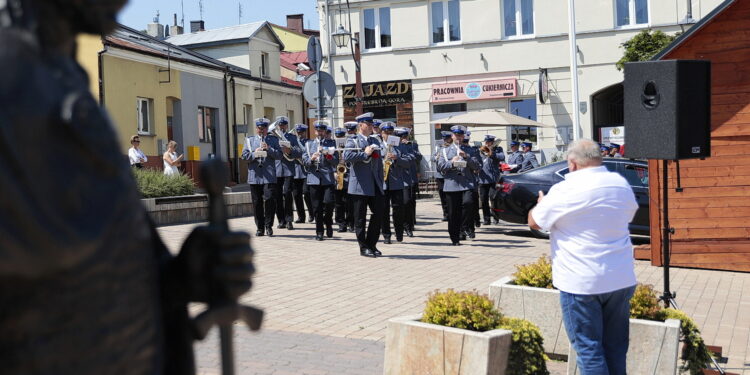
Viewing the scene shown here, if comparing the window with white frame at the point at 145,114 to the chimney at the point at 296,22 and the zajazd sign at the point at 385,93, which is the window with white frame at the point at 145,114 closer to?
the zajazd sign at the point at 385,93

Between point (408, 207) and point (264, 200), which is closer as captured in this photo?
point (264, 200)

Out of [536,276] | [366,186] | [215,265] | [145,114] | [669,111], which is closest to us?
[215,265]

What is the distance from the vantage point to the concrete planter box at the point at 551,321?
5.53 metres

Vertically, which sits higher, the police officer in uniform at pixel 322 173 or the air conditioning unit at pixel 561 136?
the air conditioning unit at pixel 561 136

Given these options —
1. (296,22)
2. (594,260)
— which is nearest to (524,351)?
(594,260)

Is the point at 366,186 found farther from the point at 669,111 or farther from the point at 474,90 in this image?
the point at 474,90

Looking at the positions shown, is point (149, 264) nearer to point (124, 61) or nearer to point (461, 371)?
point (461, 371)

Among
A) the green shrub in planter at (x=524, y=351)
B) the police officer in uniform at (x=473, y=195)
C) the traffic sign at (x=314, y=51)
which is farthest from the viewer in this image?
the traffic sign at (x=314, y=51)

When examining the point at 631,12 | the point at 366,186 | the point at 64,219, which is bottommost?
the point at 366,186

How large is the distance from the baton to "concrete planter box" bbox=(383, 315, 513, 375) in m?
3.64

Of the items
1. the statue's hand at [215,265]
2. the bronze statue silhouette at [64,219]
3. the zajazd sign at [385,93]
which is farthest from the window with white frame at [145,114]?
the bronze statue silhouette at [64,219]

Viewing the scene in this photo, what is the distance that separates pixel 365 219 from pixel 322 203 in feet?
8.80

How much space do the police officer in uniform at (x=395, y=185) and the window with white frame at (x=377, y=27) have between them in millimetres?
16938

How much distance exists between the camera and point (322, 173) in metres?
15.1
